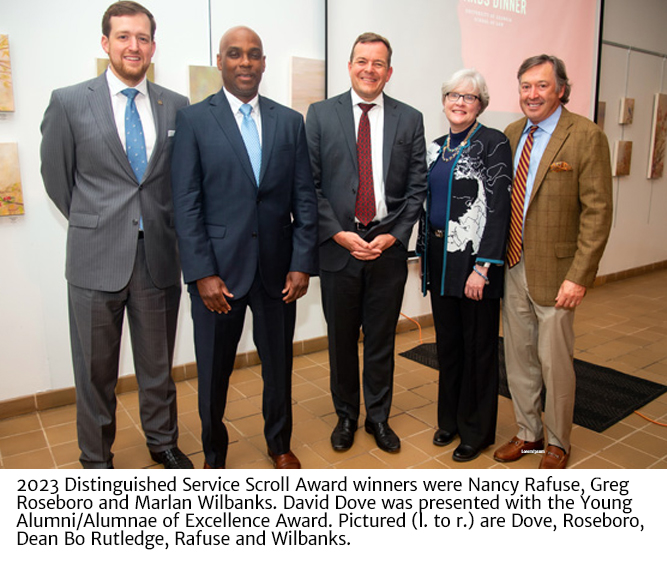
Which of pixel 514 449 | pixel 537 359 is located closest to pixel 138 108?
pixel 537 359

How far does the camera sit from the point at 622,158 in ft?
20.5

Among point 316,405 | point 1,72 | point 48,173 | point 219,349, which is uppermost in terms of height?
point 1,72

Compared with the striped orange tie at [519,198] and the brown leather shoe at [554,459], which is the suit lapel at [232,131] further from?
the brown leather shoe at [554,459]

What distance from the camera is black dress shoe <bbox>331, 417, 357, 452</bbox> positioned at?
8.93ft

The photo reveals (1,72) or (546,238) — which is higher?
(1,72)

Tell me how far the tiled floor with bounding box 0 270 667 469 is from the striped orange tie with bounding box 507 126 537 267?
99 centimetres

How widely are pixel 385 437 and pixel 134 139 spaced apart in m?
1.72

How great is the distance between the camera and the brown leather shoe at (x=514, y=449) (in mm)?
2619

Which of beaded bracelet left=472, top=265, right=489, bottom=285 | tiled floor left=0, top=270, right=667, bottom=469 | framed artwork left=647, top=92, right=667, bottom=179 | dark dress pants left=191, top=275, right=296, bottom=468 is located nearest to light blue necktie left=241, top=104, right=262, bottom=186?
dark dress pants left=191, top=275, right=296, bottom=468

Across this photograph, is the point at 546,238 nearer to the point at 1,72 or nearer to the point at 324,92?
the point at 324,92

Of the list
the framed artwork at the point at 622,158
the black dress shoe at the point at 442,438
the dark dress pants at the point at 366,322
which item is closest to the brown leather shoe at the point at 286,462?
the dark dress pants at the point at 366,322
